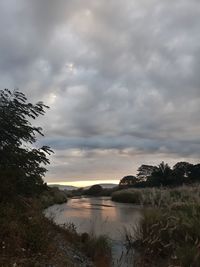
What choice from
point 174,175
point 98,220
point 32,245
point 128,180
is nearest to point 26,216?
point 32,245

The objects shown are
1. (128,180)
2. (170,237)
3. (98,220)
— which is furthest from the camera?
(128,180)

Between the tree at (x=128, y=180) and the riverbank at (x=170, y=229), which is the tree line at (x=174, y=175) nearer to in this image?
the tree at (x=128, y=180)

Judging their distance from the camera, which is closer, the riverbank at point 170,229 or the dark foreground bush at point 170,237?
the dark foreground bush at point 170,237

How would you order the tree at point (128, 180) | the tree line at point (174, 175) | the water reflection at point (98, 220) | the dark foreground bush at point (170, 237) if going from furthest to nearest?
the tree at point (128, 180) → the tree line at point (174, 175) → the water reflection at point (98, 220) → the dark foreground bush at point (170, 237)

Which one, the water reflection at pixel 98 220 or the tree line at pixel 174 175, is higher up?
the tree line at pixel 174 175

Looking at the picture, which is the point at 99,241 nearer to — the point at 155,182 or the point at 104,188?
the point at 155,182

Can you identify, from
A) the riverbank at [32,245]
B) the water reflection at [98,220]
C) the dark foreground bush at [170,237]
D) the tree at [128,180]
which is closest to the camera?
the riverbank at [32,245]

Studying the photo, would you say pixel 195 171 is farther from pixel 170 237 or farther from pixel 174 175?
pixel 170 237

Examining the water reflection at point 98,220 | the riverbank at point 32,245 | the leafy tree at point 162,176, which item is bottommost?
the riverbank at point 32,245

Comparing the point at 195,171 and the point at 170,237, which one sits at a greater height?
the point at 195,171

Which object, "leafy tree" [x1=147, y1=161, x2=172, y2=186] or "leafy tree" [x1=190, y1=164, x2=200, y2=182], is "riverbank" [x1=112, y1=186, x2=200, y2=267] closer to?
"leafy tree" [x1=147, y1=161, x2=172, y2=186]

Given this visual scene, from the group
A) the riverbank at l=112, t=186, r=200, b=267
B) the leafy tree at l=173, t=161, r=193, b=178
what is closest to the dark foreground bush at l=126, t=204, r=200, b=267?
the riverbank at l=112, t=186, r=200, b=267

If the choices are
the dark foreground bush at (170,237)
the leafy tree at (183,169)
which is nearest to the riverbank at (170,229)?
the dark foreground bush at (170,237)

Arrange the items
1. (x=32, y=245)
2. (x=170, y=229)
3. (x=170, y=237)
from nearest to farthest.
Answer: (x=32, y=245) < (x=170, y=229) < (x=170, y=237)
